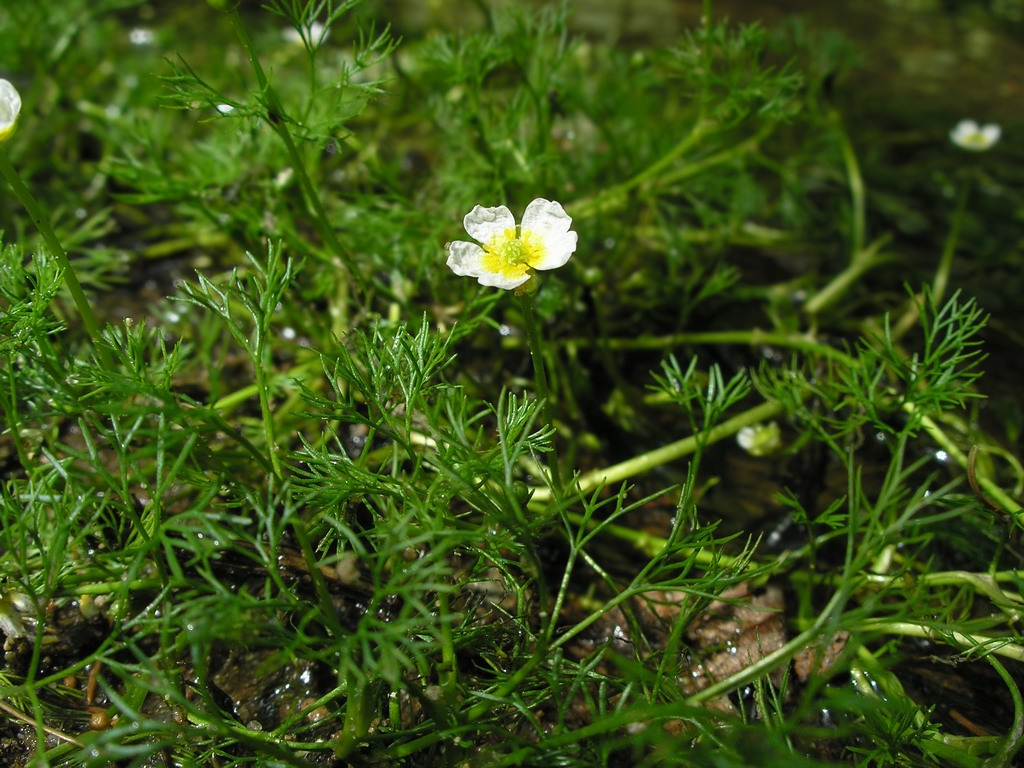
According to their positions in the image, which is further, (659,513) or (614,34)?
(614,34)

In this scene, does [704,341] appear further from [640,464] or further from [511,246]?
[511,246]

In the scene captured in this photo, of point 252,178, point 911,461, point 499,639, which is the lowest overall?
point 911,461

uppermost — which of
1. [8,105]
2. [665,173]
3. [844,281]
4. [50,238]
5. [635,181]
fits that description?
[8,105]

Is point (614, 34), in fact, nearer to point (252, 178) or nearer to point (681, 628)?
point (252, 178)

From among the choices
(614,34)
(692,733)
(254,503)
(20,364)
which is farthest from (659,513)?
(614,34)

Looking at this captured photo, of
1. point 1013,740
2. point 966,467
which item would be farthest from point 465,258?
point 1013,740

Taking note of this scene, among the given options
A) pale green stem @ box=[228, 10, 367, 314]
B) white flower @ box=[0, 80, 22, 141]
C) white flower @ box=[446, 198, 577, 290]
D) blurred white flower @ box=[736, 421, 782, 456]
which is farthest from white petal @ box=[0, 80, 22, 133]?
blurred white flower @ box=[736, 421, 782, 456]
